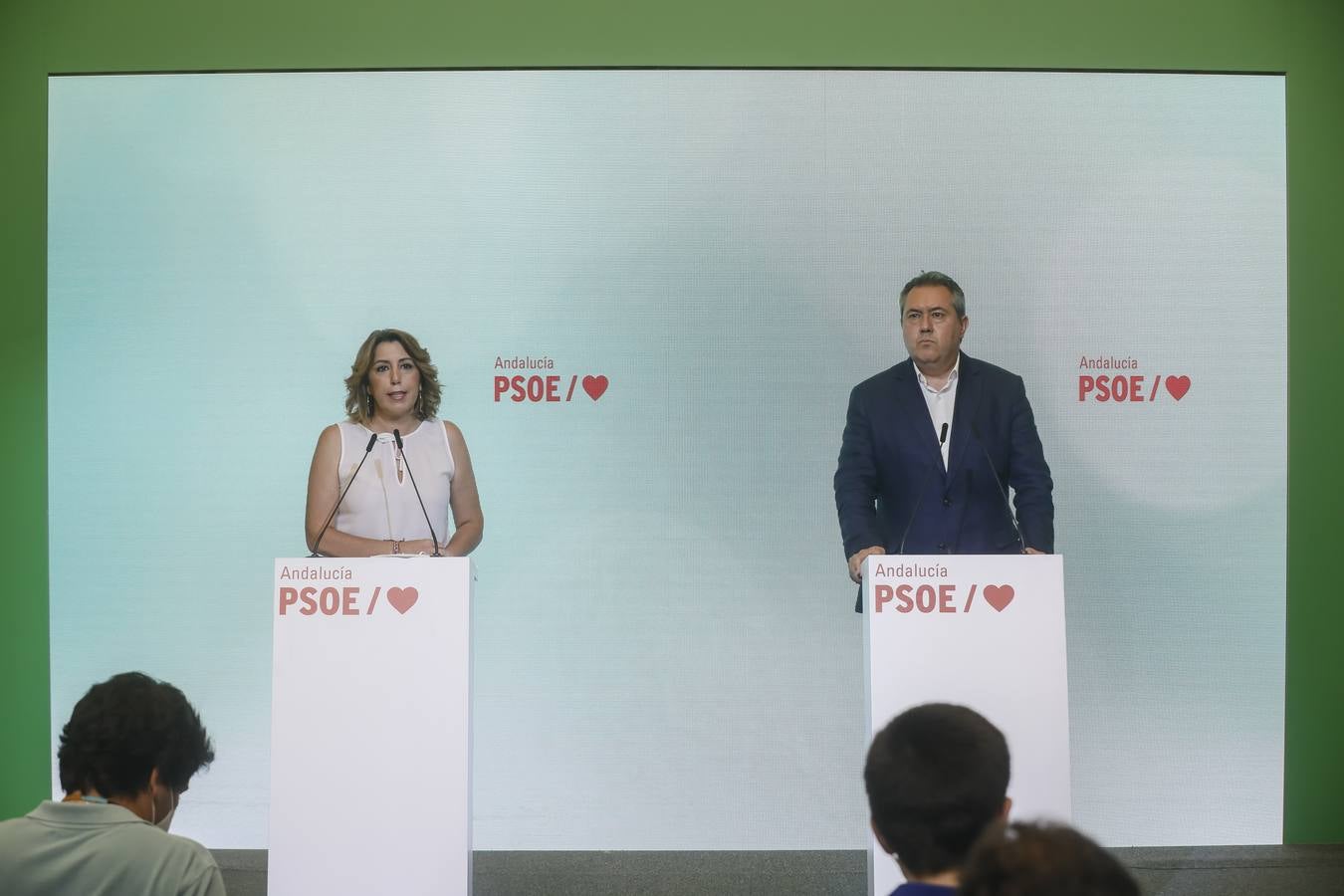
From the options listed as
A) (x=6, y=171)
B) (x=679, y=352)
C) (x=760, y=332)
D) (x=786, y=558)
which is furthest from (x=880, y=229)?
(x=6, y=171)

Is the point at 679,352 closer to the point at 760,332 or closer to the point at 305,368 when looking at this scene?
the point at 760,332

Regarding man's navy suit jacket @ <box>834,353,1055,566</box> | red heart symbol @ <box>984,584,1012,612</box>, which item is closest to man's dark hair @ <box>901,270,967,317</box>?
man's navy suit jacket @ <box>834,353,1055,566</box>

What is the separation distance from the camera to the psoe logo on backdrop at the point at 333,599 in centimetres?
332

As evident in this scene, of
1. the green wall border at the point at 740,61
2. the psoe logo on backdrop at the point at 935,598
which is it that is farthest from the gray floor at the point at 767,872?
the psoe logo on backdrop at the point at 935,598

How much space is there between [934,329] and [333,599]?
2.21 metres

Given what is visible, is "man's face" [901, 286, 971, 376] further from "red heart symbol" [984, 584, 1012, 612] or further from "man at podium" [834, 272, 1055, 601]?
"red heart symbol" [984, 584, 1012, 612]

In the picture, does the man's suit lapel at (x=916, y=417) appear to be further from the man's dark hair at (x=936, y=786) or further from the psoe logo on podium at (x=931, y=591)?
the man's dark hair at (x=936, y=786)

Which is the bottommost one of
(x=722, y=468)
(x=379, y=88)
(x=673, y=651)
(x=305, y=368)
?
(x=673, y=651)

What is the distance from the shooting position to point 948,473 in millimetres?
4137

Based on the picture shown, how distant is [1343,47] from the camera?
4730 mm

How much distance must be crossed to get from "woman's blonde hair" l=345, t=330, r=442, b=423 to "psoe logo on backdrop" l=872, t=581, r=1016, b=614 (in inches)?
76.5

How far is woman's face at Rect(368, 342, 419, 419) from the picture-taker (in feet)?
14.6

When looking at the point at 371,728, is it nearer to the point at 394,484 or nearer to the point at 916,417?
the point at 394,484

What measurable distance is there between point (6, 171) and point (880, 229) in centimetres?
328
